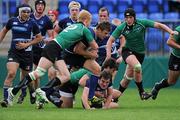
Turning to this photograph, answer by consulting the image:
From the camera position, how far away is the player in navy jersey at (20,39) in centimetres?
1778

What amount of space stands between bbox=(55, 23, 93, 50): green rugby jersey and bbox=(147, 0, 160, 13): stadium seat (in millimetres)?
13612

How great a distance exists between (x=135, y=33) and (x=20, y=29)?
108 inches

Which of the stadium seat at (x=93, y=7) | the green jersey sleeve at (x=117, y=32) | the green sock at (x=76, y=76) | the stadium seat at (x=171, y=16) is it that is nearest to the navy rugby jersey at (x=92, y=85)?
the green sock at (x=76, y=76)

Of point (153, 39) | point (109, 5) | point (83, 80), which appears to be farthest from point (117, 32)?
point (109, 5)

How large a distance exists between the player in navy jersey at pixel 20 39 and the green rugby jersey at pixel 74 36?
1.91 m

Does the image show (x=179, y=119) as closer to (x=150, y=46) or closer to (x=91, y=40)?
(x=91, y=40)

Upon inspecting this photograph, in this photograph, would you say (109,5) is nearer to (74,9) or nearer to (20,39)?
(74,9)

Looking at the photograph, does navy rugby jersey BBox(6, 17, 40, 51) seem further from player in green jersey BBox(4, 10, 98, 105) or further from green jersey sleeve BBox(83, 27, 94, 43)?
green jersey sleeve BBox(83, 27, 94, 43)

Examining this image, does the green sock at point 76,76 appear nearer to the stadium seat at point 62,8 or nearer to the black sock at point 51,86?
the black sock at point 51,86

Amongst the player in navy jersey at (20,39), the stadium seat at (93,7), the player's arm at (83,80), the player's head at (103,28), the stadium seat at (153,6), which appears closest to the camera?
the player's arm at (83,80)

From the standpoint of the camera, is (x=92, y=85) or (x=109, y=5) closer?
(x=92, y=85)

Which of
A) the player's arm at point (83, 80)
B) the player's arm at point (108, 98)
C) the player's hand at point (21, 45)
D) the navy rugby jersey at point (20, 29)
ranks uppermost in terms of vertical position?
the navy rugby jersey at point (20, 29)

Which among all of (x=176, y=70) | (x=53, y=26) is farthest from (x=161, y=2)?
(x=176, y=70)

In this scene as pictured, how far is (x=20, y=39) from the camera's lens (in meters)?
18.1
